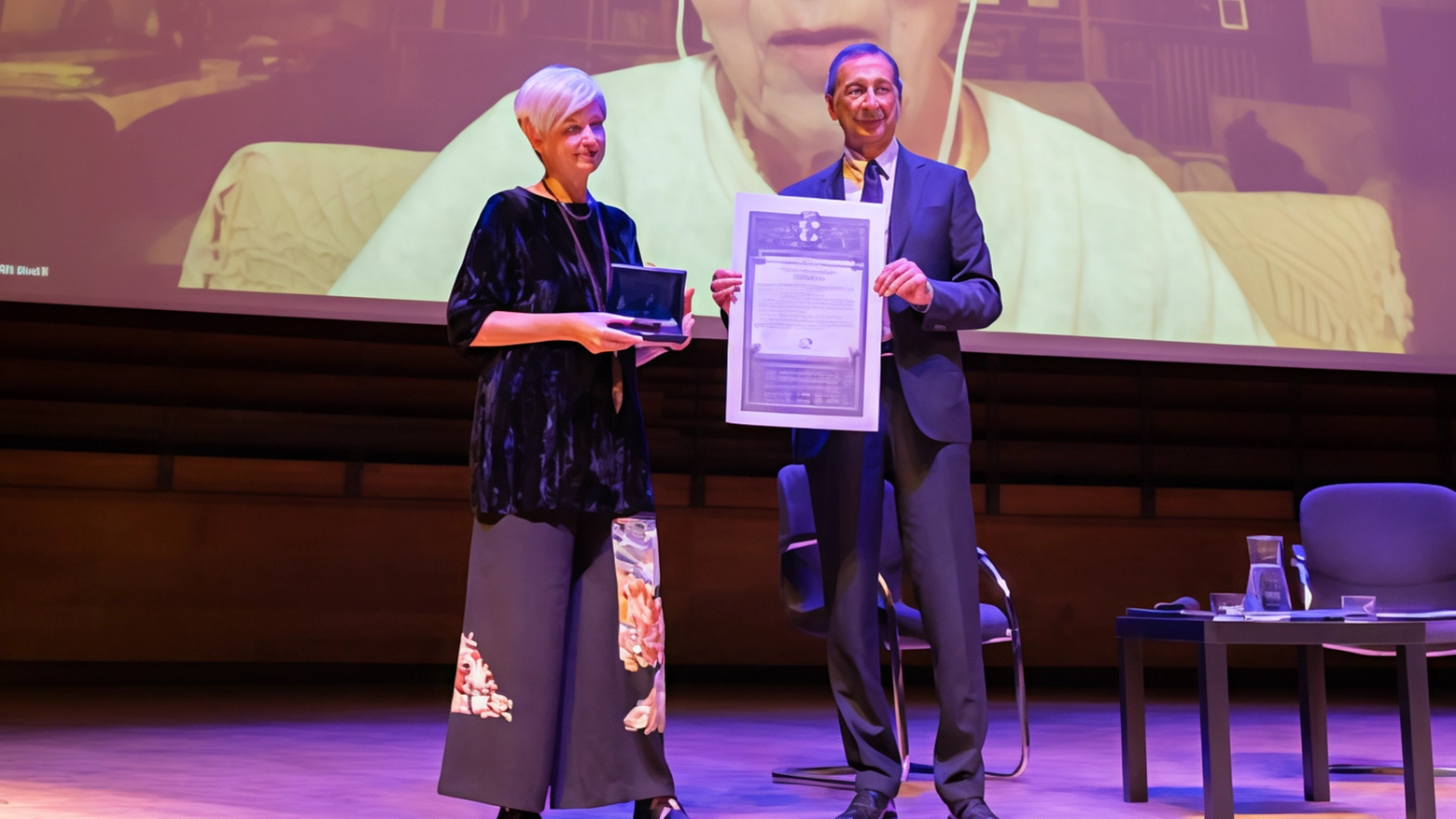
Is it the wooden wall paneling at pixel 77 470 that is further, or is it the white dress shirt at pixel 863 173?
the wooden wall paneling at pixel 77 470

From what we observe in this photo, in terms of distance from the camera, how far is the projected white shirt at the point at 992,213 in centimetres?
413

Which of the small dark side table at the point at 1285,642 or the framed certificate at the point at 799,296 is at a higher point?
the framed certificate at the point at 799,296

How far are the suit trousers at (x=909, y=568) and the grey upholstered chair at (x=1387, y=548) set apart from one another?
2005 mm

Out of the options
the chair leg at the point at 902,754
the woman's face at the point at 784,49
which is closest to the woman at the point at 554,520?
the chair leg at the point at 902,754

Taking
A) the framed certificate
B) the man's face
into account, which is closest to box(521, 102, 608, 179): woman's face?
the framed certificate

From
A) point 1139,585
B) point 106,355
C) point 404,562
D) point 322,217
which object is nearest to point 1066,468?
point 1139,585

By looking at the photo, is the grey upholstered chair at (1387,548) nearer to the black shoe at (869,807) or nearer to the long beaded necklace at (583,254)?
the black shoe at (869,807)

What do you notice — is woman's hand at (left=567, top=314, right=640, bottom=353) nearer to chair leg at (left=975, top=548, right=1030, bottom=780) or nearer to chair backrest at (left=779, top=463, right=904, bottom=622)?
chair backrest at (left=779, top=463, right=904, bottom=622)

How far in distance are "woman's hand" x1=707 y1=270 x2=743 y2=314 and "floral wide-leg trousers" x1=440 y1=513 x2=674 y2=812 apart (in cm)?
47

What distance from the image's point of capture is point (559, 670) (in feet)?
7.34

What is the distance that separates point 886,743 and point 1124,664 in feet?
2.66


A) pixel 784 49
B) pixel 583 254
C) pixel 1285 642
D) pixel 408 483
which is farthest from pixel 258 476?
pixel 1285 642

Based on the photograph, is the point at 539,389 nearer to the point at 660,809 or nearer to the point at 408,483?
the point at 660,809

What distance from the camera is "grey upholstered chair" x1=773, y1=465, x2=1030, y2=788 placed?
10.5ft
